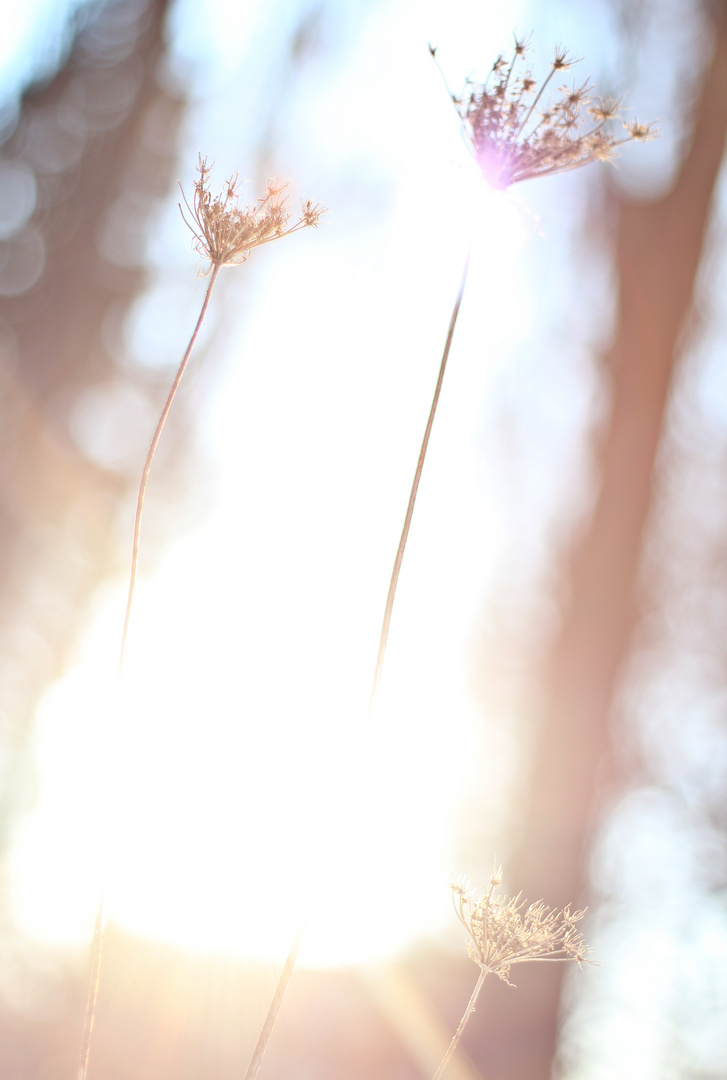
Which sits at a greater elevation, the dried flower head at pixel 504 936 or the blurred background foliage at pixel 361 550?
the blurred background foliage at pixel 361 550

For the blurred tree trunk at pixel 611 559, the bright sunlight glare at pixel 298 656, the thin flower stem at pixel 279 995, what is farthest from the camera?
the blurred tree trunk at pixel 611 559

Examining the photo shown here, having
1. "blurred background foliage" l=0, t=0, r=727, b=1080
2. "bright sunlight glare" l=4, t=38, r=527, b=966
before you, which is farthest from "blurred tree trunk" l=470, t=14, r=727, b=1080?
"bright sunlight glare" l=4, t=38, r=527, b=966

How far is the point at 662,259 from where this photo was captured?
127cm

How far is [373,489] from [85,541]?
551 millimetres

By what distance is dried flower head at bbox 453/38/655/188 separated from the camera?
33 cm

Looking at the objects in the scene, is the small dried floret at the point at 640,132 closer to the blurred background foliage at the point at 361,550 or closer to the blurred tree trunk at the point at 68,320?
the blurred background foliage at the point at 361,550

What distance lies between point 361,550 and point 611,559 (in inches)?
20.6

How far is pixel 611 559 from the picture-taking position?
121cm

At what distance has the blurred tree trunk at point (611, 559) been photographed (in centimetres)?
106

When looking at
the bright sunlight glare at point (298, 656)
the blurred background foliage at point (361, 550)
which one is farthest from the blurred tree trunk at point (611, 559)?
the bright sunlight glare at point (298, 656)

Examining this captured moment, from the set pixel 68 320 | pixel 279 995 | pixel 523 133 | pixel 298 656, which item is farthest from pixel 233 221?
pixel 68 320

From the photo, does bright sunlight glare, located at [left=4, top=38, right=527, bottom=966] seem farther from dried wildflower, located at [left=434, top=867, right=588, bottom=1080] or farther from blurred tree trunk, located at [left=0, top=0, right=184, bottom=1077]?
dried wildflower, located at [left=434, top=867, right=588, bottom=1080]

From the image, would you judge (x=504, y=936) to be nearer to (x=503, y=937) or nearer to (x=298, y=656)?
(x=503, y=937)

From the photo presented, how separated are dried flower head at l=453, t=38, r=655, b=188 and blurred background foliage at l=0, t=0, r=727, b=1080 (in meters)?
0.42
